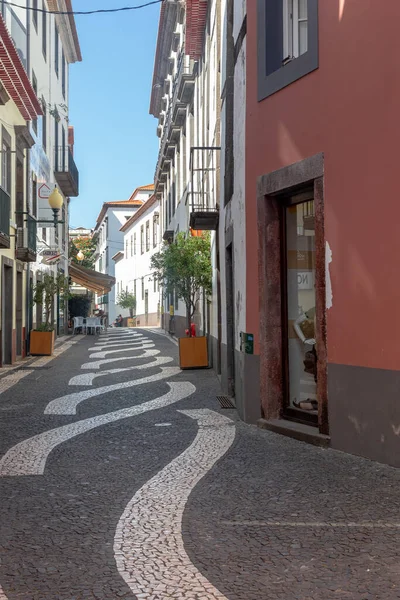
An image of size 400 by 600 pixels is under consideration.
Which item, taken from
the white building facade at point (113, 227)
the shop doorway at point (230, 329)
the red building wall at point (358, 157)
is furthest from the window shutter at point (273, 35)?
the white building facade at point (113, 227)

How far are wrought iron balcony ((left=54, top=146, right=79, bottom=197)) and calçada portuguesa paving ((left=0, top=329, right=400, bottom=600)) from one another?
68.9 feet

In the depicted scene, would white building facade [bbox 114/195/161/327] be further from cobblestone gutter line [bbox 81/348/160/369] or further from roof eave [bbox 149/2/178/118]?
cobblestone gutter line [bbox 81/348/160/369]

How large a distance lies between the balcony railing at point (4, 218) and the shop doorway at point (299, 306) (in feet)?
26.4

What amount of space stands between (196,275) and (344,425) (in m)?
9.71

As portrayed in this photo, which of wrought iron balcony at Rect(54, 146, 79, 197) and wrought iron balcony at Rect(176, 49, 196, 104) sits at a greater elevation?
wrought iron balcony at Rect(176, 49, 196, 104)

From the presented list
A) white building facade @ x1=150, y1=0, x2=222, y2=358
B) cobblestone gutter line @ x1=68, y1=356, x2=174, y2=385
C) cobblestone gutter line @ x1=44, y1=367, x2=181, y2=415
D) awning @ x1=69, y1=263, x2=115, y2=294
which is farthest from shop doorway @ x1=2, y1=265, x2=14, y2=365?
awning @ x1=69, y1=263, x2=115, y2=294

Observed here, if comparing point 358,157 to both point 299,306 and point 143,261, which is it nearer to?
point 299,306

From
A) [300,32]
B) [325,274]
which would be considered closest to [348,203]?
[325,274]

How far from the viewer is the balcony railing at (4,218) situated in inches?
591

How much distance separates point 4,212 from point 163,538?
12766mm

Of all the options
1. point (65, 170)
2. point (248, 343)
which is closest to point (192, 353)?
point (248, 343)

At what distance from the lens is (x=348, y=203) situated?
21.7 ft

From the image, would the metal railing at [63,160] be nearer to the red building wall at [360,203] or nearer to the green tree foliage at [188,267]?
the green tree foliage at [188,267]

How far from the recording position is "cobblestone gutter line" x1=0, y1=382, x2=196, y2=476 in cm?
597
